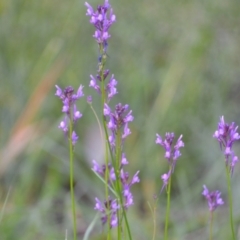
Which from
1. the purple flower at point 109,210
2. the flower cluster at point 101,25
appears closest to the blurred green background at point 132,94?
the purple flower at point 109,210

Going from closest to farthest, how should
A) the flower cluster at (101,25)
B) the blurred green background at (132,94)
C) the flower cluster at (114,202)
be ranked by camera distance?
the flower cluster at (101,25), the flower cluster at (114,202), the blurred green background at (132,94)

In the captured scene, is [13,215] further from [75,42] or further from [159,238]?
[75,42]

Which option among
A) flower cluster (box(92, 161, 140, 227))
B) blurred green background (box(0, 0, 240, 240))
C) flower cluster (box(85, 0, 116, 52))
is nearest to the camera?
flower cluster (box(85, 0, 116, 52))

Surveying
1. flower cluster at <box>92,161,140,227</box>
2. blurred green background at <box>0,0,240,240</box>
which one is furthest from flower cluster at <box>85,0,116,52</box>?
blurred green background at <box>0,0,240,240</box>

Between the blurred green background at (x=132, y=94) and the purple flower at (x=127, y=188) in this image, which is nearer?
the purple flower at (x=127, y=188)

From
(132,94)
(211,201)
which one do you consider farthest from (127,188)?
(132,94)

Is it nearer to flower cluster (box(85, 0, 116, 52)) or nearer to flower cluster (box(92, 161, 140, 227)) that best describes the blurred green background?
flower cluster (box(92, 161, 140, 227))

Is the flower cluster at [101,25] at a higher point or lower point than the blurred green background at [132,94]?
lower

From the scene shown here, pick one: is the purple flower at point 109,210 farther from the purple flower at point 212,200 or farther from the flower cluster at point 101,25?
the flower cluster at point 101,25

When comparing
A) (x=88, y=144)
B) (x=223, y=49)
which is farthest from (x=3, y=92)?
(x=223, y=49)
